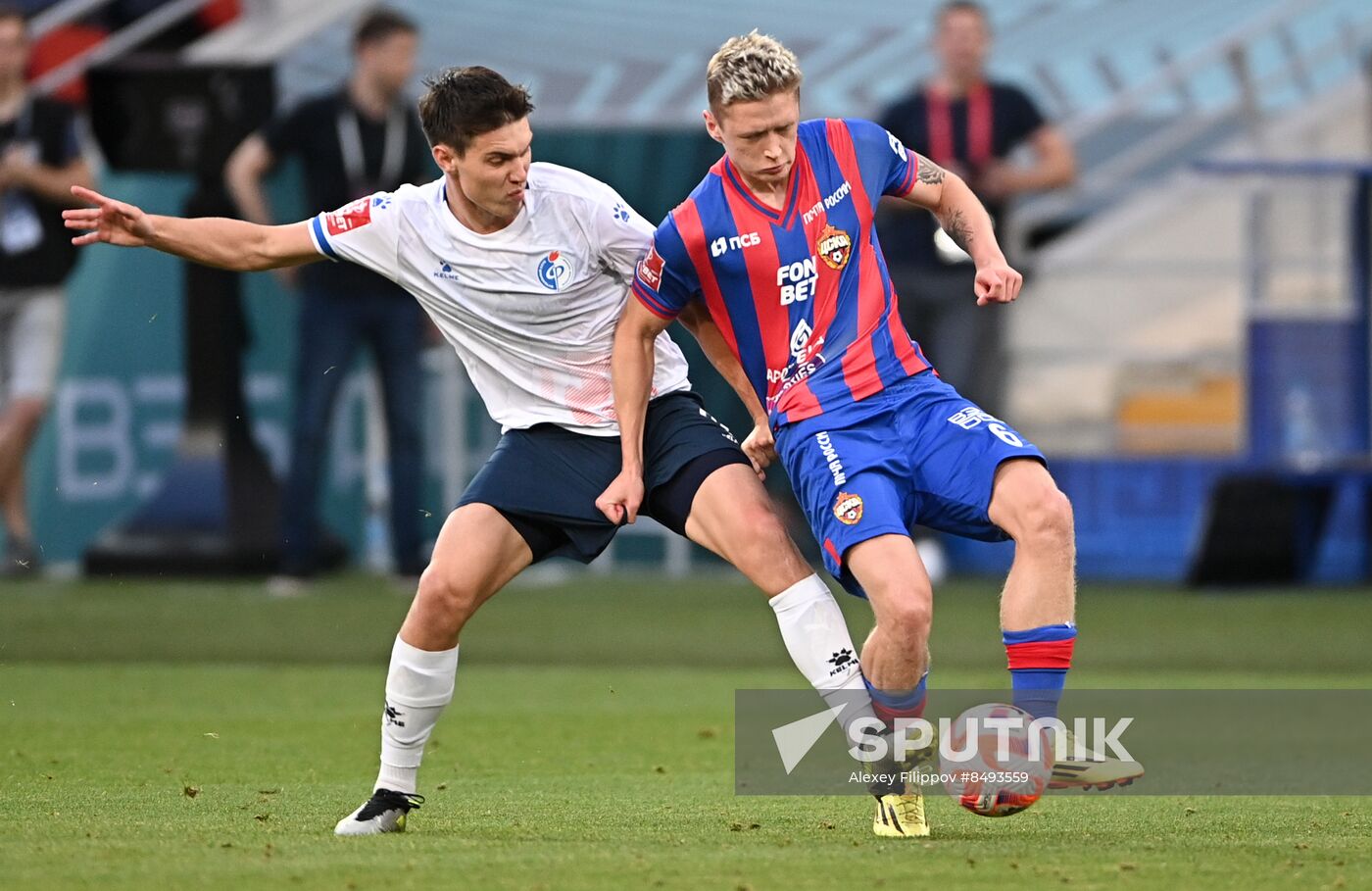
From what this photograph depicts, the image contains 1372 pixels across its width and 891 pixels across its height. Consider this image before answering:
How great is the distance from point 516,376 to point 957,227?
1342 mm

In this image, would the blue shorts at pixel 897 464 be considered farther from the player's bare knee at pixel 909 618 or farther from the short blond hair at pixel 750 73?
the short blond hair at pixel 750 73

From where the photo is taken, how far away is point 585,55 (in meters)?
16.3

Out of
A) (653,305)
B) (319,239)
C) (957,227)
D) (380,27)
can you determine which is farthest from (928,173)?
(380,27)

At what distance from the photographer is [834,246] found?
6.12 meters

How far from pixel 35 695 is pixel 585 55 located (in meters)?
8.29

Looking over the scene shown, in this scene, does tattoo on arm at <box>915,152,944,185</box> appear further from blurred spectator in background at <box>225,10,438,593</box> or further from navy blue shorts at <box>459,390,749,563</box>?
blurred spectator in background at <box>225,10,438,593</box>

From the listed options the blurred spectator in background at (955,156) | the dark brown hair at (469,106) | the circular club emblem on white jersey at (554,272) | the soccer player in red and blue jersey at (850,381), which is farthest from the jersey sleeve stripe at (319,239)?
the blurred spectator in background at (955,156)

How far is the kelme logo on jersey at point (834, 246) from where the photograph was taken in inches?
241

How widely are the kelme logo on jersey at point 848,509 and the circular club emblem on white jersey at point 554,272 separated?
103 centimetres

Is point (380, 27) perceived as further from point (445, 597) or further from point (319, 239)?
point (445, 597)

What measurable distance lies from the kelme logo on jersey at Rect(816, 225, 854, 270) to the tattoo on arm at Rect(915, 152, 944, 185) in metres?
0.45

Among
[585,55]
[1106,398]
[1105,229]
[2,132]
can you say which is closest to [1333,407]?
[1106,398]

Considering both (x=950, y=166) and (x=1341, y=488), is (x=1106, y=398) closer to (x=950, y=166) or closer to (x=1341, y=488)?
(x=1341, y=488)

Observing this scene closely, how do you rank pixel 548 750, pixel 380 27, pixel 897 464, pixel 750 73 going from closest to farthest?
pixel 750 73 → pixel 897 464 → pixel 548 750 → pixel 380 27
